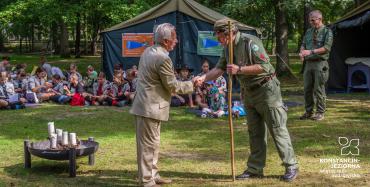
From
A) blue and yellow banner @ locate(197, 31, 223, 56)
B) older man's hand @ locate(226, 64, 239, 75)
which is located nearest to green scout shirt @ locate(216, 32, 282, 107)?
older man's hand @ locate(226, 64, 239, 75)

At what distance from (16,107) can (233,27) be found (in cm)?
798

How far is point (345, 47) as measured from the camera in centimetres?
1528

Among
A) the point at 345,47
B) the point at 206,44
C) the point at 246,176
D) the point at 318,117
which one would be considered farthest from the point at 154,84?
the point at 345,47

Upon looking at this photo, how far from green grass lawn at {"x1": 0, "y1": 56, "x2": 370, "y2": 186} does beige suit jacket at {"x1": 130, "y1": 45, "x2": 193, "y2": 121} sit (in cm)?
89

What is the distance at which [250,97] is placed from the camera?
5820mm

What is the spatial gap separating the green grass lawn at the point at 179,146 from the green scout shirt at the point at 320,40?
1.15 metres

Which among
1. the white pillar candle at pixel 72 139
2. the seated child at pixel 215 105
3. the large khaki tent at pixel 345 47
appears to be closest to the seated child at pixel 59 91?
the seated child at pixel 215 105

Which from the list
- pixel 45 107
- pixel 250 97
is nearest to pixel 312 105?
pixel 250 97

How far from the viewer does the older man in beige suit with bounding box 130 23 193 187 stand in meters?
5.37

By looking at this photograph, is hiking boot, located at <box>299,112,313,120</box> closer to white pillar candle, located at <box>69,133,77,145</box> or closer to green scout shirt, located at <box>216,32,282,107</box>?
green scout shirt, located at <box>216,32,282,107</box>

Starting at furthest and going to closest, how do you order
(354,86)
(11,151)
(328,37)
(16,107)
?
(354,86)
(16,107)
(328,37)
(11,151)

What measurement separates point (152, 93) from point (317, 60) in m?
4.95

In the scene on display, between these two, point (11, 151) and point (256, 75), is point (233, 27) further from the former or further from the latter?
point (11, 151)

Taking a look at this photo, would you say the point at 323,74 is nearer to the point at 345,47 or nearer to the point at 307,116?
the point at 307,116
